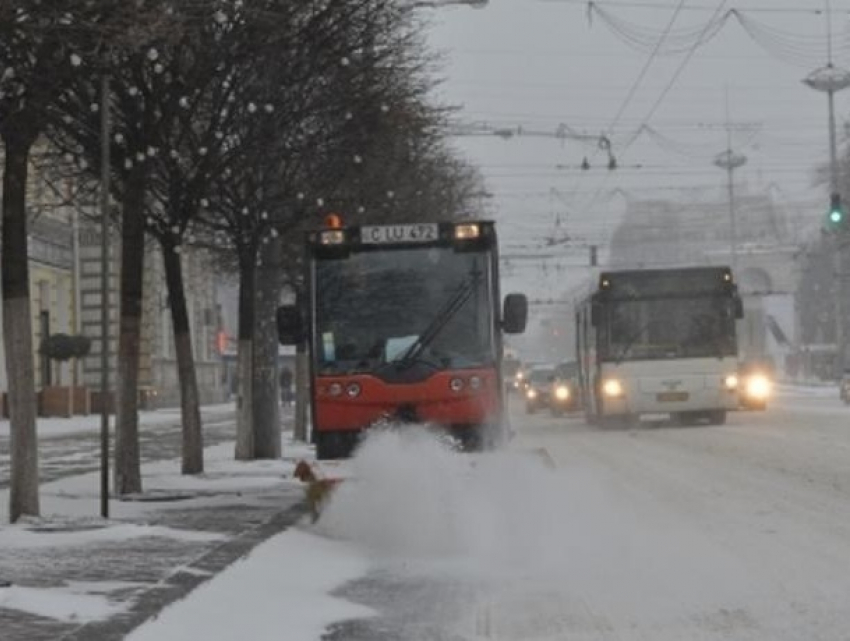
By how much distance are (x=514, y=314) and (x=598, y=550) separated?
2.94m

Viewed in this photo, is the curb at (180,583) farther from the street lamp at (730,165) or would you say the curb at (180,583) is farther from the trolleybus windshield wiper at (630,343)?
the street lamp at (730,165)

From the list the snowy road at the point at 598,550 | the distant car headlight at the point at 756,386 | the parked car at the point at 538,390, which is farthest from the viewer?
the parked car at the point at 538,390

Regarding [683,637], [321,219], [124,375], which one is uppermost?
[321,219]

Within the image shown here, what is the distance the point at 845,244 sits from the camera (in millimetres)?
50375

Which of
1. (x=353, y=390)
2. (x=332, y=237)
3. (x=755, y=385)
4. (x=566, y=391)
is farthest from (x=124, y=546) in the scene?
(x=566, y=391)

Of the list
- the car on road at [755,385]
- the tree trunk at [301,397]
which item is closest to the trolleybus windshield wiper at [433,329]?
the tree trunk at [301,397]

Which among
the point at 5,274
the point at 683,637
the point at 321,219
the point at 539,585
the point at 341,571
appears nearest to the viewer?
the point at 683,637

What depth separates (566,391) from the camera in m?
44.7

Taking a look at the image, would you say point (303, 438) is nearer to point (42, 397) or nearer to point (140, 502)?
point (140, 502)

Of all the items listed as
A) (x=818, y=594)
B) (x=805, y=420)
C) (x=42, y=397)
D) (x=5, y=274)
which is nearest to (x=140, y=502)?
(x=5, y=274)

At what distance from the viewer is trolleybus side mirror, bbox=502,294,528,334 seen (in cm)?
1334

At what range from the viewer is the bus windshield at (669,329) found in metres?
29.2

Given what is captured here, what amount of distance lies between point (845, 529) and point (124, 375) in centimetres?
790

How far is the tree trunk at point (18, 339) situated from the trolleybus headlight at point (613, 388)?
1870 centimetres
